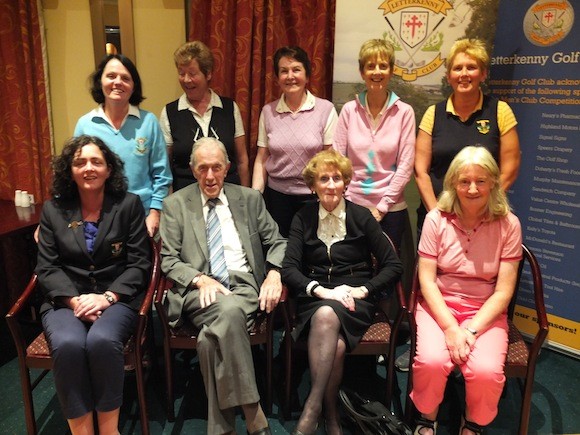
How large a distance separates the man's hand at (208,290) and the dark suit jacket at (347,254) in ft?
0.97

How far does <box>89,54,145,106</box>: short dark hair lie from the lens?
8.05 feet

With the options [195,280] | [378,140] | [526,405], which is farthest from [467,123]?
[195,280]

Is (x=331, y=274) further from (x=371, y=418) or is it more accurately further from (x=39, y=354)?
(x=39, y=354)

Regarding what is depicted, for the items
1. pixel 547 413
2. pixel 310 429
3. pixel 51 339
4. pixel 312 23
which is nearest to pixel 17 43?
pixel 312 23

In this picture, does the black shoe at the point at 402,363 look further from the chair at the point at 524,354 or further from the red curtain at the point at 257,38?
the red curtain at the point at 257,38

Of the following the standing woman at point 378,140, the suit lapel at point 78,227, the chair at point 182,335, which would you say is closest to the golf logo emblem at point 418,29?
the standing woman at point 378,140

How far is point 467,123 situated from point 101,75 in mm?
1866

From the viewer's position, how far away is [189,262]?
2318 mm

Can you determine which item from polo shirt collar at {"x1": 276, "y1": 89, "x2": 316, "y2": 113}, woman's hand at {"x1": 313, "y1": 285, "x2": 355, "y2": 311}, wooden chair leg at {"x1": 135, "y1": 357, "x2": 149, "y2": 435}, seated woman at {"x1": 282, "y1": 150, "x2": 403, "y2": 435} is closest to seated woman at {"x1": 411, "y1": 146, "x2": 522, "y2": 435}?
seated woman at {"x1": 282, "y1": 150, "x2": 403, "y2": 435}

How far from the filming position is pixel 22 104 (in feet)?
10.8

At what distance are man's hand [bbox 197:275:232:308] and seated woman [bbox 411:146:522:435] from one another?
91cm

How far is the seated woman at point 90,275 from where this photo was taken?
6.37 feet

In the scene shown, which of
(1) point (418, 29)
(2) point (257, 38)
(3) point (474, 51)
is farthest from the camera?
(2) point (257, 38)

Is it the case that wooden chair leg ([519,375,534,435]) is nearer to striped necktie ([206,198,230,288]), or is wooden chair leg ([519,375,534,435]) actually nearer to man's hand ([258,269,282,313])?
man's hand ([258,269,282,313])
